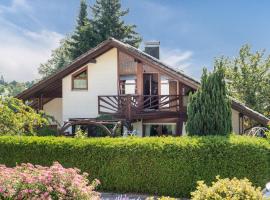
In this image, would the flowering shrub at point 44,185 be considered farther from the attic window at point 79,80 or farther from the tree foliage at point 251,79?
the tree foliage at point 251,79

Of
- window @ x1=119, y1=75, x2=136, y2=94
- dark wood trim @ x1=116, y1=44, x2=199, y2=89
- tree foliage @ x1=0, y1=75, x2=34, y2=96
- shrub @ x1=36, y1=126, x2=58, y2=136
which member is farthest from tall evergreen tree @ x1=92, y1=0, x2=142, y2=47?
dark wood trim @ x1=116, y1=44, x2=199, y2=89

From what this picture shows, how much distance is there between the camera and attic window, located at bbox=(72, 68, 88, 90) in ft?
74.8

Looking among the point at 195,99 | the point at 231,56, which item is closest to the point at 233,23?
the point at 195,99

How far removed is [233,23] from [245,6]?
1947 millimetres

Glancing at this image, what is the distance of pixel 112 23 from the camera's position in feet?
136

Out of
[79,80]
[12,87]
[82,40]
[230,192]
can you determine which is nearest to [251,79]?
[79,80]

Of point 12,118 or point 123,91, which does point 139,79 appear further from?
point 12,118

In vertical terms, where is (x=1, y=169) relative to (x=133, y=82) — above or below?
below

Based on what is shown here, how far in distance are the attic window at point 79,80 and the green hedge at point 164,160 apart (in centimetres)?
1081

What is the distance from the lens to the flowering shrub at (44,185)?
6.94 m

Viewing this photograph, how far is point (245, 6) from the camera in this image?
15.5 metres

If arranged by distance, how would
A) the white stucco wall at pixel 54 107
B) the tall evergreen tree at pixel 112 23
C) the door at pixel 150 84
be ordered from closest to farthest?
1. the door at pixel 150 84
2. the white stucco wall at pixel 54 107
3. the tall evergreen tree at pixel 112 23

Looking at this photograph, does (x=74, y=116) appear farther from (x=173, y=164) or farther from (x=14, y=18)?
(x=173, y=164)

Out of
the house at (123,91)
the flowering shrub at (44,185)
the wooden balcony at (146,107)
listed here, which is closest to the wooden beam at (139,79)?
the house at (123,91)
